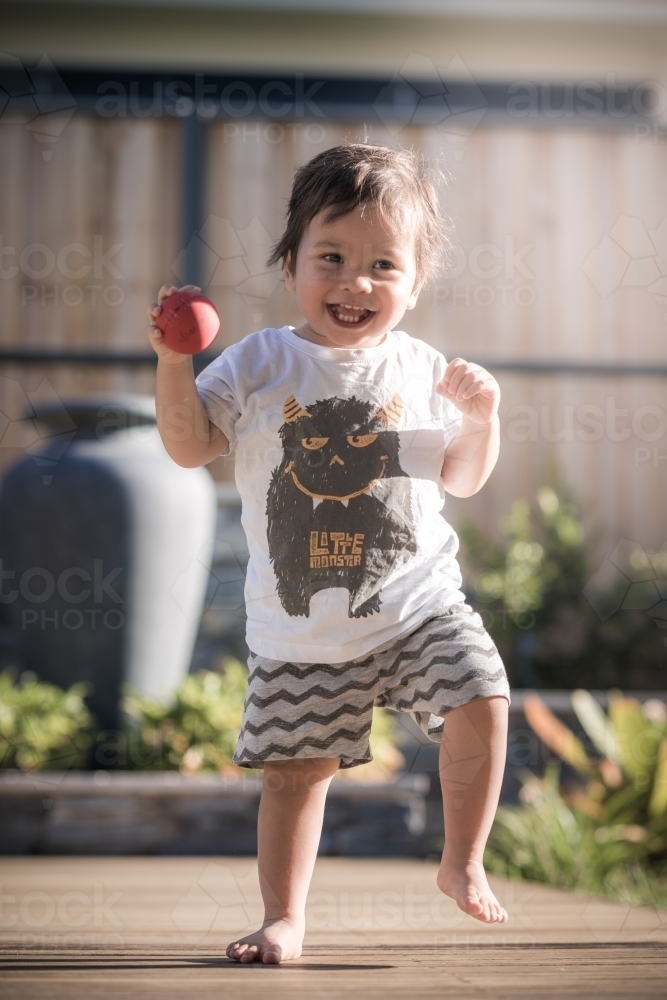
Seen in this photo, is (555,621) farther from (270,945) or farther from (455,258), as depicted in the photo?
(270,945)

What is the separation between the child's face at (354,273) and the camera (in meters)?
1.50

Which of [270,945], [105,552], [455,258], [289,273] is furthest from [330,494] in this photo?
[455,258]

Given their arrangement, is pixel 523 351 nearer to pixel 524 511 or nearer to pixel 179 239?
pixel 524 511

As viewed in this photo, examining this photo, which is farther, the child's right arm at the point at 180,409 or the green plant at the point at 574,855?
the green plant at the point at 574,855

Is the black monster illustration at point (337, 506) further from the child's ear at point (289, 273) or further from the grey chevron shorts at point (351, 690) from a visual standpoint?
the child's ear at point (289, 273)

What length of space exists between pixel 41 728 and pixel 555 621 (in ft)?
6.80

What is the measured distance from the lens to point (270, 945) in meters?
1.37

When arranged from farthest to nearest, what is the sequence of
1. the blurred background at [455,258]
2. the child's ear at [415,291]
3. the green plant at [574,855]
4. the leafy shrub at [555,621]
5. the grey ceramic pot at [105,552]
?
1. the blurred background at [455,258]
2. the leafy shrub at [555,621]
3. the grey ceramic pot at [105,552]
4. the green plant at [574,855]
5. the child's ear at [415,291]


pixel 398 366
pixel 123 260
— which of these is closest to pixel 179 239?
pixel 123 260

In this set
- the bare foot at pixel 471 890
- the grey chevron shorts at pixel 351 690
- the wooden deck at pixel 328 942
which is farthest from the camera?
the grey chevron shorts at pixel 351 690

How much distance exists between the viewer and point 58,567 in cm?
373

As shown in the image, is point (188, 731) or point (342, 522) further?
point (188, 731)

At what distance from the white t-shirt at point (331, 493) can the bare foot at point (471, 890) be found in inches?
12.2

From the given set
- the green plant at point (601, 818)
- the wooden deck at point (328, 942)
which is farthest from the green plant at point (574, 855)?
the wooden deck at point (328, 942)
